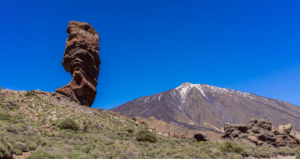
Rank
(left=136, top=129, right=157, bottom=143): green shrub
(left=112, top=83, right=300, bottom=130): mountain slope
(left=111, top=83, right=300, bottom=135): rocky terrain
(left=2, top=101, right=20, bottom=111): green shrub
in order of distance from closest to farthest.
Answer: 1. (left=2, top=101, right=20, bottom=111): green shrub
2. (left=136, top=129, right=157, bottom=143): green shrub
3. (left=111, top=83, right=300, bottom=135): rocky terrain
4. (left=112, top=83, right=300, bottom=130): mountain slope

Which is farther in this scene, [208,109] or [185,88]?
[185,88]

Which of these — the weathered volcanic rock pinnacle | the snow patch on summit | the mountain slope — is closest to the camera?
the weathered volcanic rock pinnacle

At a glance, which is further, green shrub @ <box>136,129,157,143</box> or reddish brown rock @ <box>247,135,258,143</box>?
reddish brown rock @ <box>247,135,258,143</box>

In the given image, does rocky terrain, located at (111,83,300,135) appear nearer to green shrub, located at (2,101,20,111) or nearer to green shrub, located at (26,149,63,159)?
green shrub, located at (2,101,20,111)

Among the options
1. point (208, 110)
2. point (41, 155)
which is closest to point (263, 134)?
point (41, 155)

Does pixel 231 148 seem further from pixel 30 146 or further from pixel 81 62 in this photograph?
pixel 81 62

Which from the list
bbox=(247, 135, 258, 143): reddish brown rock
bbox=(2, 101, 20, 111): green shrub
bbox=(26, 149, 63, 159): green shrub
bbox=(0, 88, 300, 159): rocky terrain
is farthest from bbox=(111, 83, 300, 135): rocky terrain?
bbox=(26, 149, 63, 159): green shrub

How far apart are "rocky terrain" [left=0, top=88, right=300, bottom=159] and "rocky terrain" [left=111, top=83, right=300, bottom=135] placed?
64.9 m

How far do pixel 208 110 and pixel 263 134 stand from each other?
88387 millimetres

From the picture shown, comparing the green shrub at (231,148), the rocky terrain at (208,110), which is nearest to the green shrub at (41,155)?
the green shrub at (231,148)

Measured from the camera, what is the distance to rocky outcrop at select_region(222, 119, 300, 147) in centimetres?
2142

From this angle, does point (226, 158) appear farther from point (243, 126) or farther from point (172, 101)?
point (172, 101)

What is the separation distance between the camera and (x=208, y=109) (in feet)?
356

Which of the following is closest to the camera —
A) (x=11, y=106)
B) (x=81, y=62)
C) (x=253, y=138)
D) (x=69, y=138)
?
(x=69, y=138)
